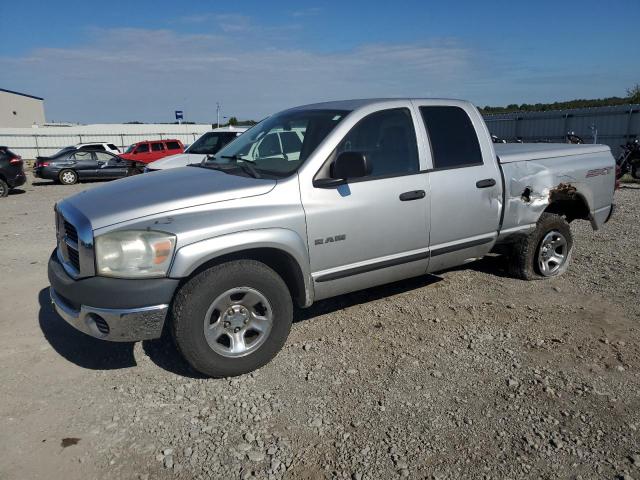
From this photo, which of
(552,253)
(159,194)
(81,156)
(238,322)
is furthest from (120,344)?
(81,156)

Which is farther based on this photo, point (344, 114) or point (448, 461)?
point (344, 114)

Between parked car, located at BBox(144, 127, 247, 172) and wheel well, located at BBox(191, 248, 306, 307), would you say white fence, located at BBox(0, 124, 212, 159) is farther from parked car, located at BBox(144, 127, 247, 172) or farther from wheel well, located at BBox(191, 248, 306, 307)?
wheel well, located at BBox(191, 248, 306, 307)

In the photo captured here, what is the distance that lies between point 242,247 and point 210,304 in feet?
1.40

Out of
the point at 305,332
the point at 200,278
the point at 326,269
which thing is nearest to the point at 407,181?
the point at 326,269

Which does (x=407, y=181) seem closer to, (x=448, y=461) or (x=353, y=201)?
(x=353, y=201)

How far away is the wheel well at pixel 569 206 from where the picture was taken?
5455 millimetres

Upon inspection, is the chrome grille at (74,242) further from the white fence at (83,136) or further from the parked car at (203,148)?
the white fence at (83,136)

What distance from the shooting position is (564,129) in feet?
72.7

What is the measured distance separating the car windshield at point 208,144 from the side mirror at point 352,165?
8949mm

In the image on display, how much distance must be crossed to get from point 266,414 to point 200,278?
3.14 ft

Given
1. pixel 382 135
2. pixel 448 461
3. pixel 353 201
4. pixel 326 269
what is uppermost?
pixel 382 135

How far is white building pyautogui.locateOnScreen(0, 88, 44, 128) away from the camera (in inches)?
1938

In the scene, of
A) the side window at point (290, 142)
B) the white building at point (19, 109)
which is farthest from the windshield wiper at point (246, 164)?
the white building at point (19, 109)

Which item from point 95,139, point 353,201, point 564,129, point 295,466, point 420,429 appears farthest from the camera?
point 95,139
